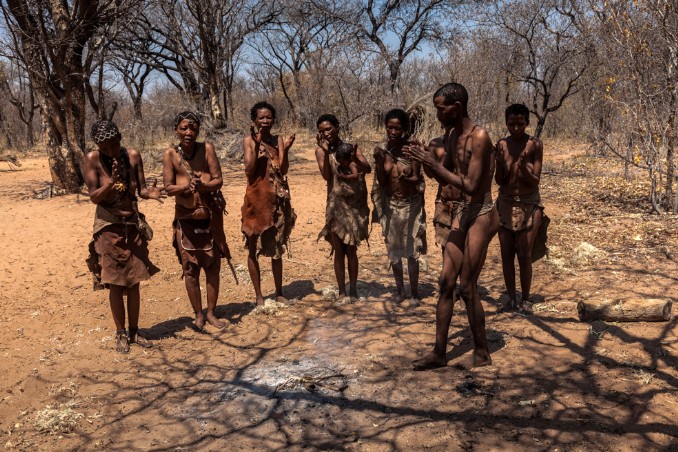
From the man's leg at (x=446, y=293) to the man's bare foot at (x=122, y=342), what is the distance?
195 centimetres

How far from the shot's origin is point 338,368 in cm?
330

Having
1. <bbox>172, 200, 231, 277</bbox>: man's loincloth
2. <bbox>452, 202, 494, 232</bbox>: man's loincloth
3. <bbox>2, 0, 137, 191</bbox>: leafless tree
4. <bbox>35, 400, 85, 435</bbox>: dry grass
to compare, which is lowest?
<bbox>35, 400, 85, 435</bbox>: dry grass

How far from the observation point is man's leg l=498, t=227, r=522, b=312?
4.05 metres

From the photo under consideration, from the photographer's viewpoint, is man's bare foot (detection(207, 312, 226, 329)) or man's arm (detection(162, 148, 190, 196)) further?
man's bare foot (detection(207, 312, 226, 329))

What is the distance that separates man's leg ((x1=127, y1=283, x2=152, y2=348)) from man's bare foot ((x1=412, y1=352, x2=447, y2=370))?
6.10 feet

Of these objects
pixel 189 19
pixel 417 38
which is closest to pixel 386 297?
pixel 189 19

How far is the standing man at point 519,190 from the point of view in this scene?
3.89 m

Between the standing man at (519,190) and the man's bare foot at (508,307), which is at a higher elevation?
the standing man at (519,190)

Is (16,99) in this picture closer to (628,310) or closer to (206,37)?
(206,37)

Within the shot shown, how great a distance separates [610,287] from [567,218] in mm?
2569

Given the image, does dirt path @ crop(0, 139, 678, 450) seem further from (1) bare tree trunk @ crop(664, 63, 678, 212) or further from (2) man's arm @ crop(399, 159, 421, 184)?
(1) bare tree trunk @ crop(664, 63, 678, 212)

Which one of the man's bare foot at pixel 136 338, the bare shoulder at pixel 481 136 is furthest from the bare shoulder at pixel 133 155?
the bare shoulder at pixel 481 136

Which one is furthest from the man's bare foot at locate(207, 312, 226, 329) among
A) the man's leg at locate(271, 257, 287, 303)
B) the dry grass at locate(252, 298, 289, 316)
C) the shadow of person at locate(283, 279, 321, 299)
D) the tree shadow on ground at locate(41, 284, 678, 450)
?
the shadow of person at locate(283, 279, 321, 299)

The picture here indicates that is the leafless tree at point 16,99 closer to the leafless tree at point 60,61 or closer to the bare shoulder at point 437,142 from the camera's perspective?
the leafless tree at point 60,61
